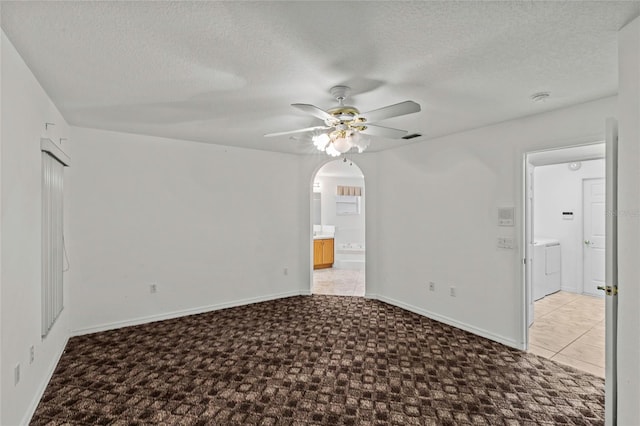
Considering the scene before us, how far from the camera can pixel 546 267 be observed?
538cm

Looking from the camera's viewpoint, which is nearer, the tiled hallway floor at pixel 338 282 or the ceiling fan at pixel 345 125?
the ceiling fan at pixel 345 125

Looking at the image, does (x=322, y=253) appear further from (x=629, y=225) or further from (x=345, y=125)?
(x=629, y=225)

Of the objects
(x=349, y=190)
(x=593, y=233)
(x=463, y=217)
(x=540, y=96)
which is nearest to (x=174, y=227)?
(x=463, y=217)

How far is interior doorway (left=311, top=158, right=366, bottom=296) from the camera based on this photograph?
7855 mm

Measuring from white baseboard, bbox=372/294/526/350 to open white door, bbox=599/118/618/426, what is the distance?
4.81 ft

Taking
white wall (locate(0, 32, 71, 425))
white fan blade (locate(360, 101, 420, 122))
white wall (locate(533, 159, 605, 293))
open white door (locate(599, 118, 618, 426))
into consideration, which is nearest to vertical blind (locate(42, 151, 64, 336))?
white wall (locate(0, 32, 71, 425))

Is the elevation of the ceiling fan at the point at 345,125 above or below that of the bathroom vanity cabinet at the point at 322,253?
above

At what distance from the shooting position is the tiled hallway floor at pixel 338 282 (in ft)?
18.7

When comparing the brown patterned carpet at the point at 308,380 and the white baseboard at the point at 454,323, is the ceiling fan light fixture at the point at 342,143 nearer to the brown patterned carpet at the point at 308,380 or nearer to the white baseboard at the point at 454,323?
the brown patterned carpet at the point at 308,380

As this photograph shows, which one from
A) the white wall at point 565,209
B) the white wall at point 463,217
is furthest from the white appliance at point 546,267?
the white wall at point 463,217

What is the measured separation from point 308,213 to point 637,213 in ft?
13.9

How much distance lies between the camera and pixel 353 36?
1.76 m

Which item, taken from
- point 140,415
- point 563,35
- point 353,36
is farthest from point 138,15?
point 140,415

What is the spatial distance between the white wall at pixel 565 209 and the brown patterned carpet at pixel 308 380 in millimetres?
3412
